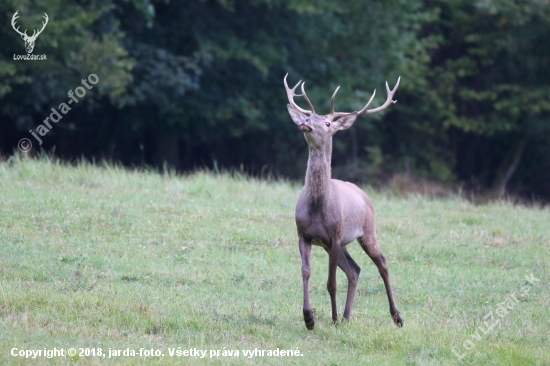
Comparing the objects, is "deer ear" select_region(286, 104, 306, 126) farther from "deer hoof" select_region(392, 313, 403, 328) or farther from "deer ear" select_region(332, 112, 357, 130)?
"deer hoof" select_region(392, 313, 403, 328)

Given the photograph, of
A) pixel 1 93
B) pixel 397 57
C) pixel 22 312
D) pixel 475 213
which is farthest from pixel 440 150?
pixel 22 312

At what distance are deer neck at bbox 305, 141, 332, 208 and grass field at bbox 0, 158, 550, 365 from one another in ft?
4.12

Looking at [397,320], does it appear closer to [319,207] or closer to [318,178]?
[319,207]

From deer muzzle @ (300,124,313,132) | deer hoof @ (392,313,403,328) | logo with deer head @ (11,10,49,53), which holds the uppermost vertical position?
logo with deer head @ (11,10,49,53)

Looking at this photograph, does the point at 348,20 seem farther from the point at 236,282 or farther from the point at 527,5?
the point at 236,282

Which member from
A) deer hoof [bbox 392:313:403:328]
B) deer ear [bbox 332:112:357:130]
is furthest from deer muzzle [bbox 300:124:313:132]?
deer hoof [bbox 392:313:403:328]

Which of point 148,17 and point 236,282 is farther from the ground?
point 148,17

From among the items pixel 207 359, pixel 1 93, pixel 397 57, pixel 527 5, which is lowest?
pixel 207 359

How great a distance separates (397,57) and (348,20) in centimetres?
180

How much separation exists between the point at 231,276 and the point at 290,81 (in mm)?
14099

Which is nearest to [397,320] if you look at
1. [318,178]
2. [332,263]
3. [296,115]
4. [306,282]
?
[332,263]

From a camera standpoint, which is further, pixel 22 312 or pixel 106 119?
pixel 106 119

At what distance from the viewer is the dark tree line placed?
20.4m

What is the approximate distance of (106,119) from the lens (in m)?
24.2
